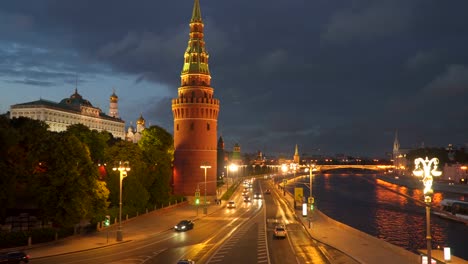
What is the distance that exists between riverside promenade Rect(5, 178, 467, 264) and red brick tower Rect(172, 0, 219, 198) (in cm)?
3409

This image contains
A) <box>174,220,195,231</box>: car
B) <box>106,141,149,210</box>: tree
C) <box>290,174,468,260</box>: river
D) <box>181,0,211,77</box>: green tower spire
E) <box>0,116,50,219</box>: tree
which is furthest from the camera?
<box>181,0,211,77</box>: green tower spire

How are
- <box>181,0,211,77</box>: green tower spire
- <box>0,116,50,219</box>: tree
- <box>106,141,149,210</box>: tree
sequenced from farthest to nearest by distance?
<box>181,0,211,77</box>: green tower spire → <box>106,141,149,210</box>: tree → <box>0,116,50,219</box>: tree

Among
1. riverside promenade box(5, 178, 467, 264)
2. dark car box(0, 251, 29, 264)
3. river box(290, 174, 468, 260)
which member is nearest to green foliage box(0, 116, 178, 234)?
riverside promenade box(5, 178, 467, 264)

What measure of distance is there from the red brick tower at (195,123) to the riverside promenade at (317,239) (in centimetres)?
3409

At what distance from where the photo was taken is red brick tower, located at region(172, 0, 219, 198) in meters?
108

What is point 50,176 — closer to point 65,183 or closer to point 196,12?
point 65,183

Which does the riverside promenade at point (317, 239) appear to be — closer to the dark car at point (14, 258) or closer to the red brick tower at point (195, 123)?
the dark car at point (14, 258)

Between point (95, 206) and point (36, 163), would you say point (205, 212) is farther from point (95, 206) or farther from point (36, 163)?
point (36, 163)

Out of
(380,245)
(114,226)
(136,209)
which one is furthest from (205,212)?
(380,245)

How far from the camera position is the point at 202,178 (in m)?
109

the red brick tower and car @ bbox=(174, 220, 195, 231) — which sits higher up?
the red brick tower

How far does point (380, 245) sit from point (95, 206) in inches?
1113

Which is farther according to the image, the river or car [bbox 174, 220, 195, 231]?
the river

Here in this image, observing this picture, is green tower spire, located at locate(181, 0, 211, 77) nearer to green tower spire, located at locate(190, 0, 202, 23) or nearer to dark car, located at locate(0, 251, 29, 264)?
green tower spire, located at locate(190, 0, 202, 23)
